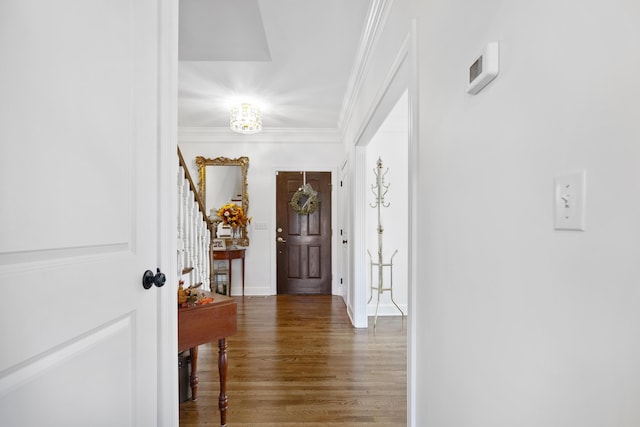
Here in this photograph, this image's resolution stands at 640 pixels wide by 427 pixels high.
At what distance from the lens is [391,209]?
167 inches

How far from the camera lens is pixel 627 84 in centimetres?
51

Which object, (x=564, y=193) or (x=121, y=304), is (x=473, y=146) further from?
(x=121, y=304)

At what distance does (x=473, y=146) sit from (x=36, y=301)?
1.18m

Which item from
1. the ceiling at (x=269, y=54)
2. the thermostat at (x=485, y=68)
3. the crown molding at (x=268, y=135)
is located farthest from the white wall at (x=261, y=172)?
the thermostat at (x=485, y=68)

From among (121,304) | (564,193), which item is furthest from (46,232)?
(564,193)

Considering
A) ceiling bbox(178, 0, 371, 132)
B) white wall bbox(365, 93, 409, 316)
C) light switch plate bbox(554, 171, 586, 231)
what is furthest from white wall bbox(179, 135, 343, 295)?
light switch plate bbox(554, 171, 586, 231)

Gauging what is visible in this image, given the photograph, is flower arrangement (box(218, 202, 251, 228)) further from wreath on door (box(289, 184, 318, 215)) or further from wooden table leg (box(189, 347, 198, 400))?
wooden table leg (box(189, 347, 198, 400))

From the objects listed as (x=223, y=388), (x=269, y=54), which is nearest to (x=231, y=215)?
(x=269, y=54)

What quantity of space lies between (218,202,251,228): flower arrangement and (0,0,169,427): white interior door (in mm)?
3794

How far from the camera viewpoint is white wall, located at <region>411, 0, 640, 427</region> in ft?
1.73

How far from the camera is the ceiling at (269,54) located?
7.57ft

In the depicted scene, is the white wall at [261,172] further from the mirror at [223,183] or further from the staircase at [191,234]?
the staircase at [191,234]

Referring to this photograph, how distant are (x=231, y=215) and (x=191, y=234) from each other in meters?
2.31

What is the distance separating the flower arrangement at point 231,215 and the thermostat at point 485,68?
14.2 feet
